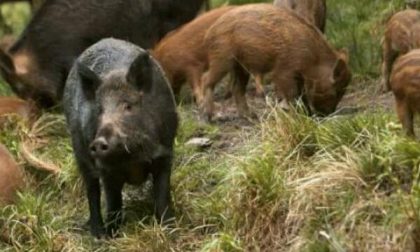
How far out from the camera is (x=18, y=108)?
11281 mm

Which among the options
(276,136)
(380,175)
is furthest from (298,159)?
(380,175)

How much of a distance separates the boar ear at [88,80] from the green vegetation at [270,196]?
99 centimetres

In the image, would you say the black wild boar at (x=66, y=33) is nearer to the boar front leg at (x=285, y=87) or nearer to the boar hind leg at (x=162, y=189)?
the boar front leg at (x=285, y=87)

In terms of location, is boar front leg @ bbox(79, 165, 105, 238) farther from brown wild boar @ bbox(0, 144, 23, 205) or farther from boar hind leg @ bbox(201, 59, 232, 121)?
boar hind leg @ bbox(201, 59, 232, 121)

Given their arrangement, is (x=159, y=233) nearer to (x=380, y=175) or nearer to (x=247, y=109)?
(x=380, y=175)

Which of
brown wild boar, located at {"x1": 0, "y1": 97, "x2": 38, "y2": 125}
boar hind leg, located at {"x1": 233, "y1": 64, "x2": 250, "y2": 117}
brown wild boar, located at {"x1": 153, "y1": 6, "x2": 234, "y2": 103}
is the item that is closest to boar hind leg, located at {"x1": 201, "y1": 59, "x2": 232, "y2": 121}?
brown wild boar, located at {"x1": 153, "y1": 6, "x2": 234, "y2": 103}

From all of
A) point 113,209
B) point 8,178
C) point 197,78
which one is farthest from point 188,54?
point 113,209

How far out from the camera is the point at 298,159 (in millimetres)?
8773

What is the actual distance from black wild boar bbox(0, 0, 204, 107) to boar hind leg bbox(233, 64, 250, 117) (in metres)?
1.60

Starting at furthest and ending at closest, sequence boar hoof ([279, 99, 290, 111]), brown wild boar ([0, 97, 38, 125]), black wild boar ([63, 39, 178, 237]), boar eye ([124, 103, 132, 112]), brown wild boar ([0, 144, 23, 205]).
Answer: brown wild boar ([0, 97, 38, 125])
boar hoof ([279, 99, 290, 111])
brown wild boar ([0, 144, 23, 205])
boar eye ([124, 103, 132, 112])
black wild boar ([63, 39, 178, 237])

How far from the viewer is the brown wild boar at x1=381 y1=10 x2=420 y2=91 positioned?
1083cm

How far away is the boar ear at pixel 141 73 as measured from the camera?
8531 millimetres

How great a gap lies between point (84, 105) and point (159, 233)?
107 centimetres

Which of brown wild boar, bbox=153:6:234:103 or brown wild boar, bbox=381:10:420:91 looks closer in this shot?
brown wild boar, bbox=381:10:420:91
